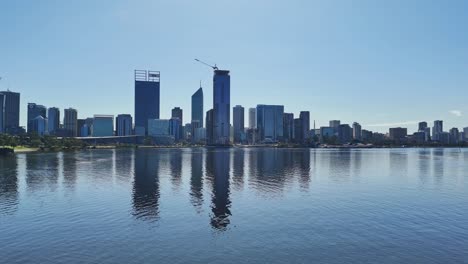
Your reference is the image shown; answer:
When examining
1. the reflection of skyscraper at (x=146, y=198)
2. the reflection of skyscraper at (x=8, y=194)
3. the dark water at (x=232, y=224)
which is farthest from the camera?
the reflection of skyscraper at (x=8, y=194)

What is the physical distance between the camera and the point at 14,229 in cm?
4725

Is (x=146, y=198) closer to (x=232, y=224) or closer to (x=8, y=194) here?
(x=232, y=224)

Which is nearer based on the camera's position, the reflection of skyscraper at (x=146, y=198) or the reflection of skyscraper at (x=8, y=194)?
the reflection of skyscraper at (x=146, y=198)

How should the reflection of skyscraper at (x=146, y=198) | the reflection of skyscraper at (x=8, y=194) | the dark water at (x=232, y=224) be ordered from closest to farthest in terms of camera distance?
1. the dark water at (x=232, y=224)
2. the reflection of skyscraper at (x=146, y=198)
3. the reflection of skyscraper at (x=8, y=194)

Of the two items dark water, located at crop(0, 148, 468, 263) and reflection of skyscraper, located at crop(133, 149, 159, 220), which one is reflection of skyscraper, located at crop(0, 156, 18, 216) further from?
reflection of skyscraper, located at crop(133, 149, 159, 220)

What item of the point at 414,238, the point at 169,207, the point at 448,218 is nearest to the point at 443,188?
the point at 448,218

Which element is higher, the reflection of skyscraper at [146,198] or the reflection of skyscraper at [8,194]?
the reflection of skyscraper at [8,194]

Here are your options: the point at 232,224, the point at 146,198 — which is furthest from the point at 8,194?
the point at 232,224

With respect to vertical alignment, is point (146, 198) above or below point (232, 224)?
above

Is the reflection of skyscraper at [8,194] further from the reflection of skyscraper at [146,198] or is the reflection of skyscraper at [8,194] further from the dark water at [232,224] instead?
the reflection of skyscraper at [146,198]

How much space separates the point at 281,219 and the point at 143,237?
21011 millimetres

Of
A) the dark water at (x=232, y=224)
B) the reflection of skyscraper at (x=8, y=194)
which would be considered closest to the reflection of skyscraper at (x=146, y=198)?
the dark water at (x=232, y=224)

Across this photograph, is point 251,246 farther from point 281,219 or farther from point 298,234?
point 281,219

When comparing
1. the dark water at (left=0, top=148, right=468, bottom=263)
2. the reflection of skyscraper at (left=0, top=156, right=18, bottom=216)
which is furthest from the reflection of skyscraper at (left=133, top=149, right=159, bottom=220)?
the reflection of skyscraper at (left=0, top=156, right=18, bottom=216)
